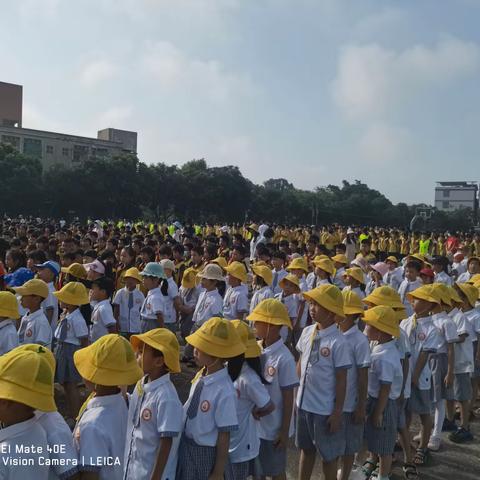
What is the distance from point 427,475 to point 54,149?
5890 cm

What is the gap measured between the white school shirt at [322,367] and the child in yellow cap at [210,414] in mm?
1096

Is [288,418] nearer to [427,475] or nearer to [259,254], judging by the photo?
[427,475]

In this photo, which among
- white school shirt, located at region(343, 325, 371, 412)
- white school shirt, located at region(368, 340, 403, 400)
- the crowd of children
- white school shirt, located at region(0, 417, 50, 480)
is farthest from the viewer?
white school shirt, located at region(368, 340, 403, 400)

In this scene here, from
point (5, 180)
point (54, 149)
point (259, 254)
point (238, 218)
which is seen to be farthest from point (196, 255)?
point (54, 149)

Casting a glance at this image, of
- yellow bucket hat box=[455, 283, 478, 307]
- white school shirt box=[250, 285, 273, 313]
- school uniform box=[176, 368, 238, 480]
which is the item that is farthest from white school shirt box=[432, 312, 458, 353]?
school uniform box=[176, 368, 238, 480]

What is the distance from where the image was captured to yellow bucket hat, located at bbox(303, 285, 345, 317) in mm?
3779

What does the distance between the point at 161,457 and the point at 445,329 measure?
11.5 ft

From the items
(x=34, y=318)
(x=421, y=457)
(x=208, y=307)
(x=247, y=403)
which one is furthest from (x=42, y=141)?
(x=247, y=403)

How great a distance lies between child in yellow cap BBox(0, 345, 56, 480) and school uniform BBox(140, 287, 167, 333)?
3.62 metres

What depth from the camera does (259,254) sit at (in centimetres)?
912

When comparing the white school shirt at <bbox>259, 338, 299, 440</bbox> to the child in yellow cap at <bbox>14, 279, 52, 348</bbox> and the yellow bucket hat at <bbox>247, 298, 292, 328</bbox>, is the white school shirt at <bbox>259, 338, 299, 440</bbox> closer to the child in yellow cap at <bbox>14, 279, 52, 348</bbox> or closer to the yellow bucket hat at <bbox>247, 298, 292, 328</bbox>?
the yellow bucket hat at <bbox>247, 298, 292, 328</bbox>

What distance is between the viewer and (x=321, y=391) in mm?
3783

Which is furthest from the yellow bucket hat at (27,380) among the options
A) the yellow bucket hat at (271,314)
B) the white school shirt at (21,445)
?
the yellow bucket hat at (271,314)

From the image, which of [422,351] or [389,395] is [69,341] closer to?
[389,395]
